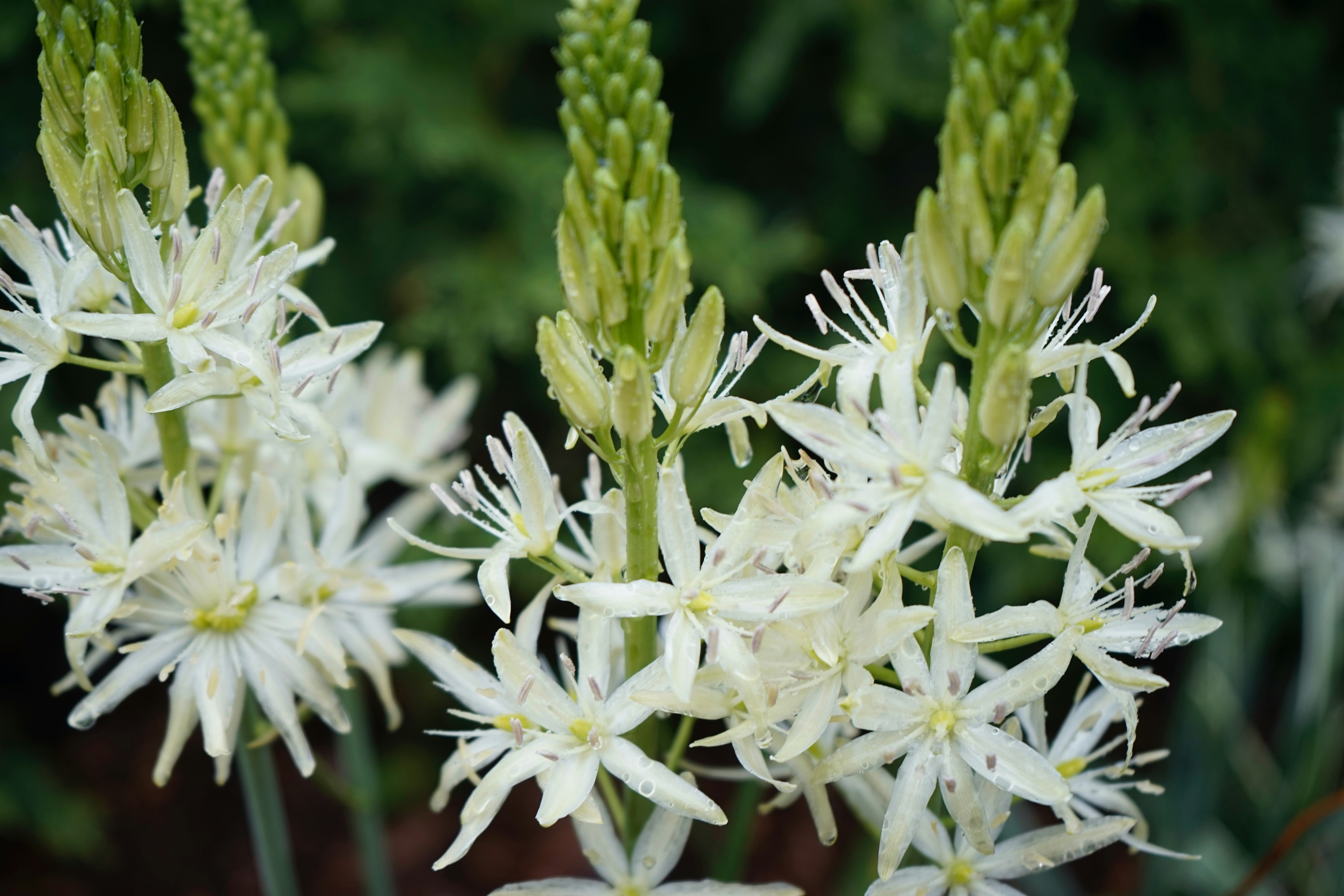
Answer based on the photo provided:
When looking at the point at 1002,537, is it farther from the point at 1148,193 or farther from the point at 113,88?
the point at 1148,193

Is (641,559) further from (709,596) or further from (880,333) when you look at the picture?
(880,333)

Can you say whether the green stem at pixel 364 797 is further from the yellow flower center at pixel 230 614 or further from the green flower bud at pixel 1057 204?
the green flower bud at pixel 1057 204

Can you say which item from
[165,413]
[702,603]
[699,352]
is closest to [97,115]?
[165,413]

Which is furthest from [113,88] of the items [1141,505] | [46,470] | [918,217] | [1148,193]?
[1148,193]

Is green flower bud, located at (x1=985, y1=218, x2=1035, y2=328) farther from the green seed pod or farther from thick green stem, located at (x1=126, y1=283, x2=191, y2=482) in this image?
thick green stem, located at (x1=126, y1=283, x2=191, y2=482)

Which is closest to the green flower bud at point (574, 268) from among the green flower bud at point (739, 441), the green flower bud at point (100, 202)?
the green flower bud at point (739, 441)

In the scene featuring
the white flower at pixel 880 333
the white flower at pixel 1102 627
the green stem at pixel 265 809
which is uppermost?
the white flower at pixel 880 333
